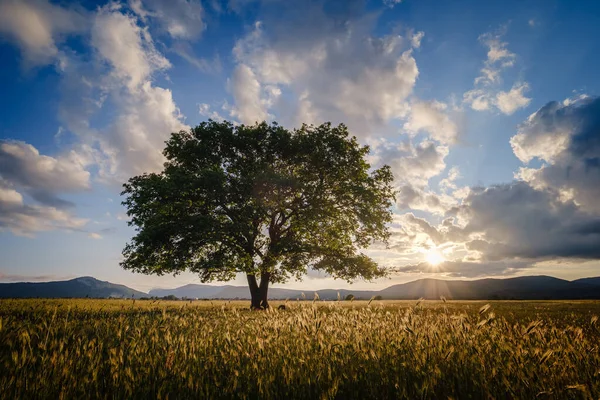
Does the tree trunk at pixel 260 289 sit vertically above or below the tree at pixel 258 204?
below

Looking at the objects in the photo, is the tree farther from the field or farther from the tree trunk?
the field

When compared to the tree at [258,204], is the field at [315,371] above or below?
below

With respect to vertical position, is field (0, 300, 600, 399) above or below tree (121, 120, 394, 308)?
below

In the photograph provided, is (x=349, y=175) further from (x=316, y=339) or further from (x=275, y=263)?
(x=316, y=339)

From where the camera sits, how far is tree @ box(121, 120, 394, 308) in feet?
65.6

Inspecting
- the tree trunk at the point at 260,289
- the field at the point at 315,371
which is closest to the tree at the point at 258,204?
the tree trunk at the point at 260,289

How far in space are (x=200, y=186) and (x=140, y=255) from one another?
6287 millimetres

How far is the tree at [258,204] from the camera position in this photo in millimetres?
20000

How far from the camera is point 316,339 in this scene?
14.7ft

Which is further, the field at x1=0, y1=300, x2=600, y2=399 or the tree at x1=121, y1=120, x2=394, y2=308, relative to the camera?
the tree at x1=121, y1=120, x2=394, y2=308

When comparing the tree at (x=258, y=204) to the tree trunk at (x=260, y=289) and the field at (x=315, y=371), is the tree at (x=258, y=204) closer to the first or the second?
the tree trunk at (x=260, y=289)

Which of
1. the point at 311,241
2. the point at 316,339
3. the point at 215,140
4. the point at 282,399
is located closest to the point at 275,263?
the point at 311,241

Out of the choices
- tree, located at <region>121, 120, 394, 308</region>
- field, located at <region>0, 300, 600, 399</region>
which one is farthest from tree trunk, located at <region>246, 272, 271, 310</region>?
field, located at <region>0, 300, 600, 399</region>

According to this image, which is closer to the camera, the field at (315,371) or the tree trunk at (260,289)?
the field at (315,371)
